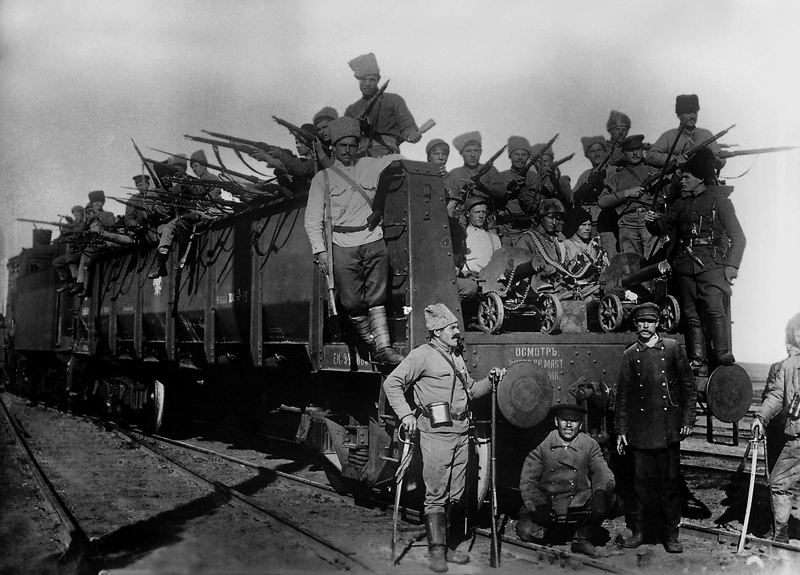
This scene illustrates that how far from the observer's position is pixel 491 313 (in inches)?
282

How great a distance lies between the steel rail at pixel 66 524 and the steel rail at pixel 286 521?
1503 mm

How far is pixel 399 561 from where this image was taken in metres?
5.75

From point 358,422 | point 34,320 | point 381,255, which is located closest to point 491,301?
point 381,255

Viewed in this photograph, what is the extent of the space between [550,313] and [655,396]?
1.35 metres

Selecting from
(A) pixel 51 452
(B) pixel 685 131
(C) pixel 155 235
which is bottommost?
(A) pixel 51 452

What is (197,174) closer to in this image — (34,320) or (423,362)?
(423,362)

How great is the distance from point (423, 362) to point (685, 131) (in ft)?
15.9

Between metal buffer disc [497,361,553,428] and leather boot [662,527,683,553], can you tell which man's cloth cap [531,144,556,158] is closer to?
metal buffer disc [497,361,553,428]

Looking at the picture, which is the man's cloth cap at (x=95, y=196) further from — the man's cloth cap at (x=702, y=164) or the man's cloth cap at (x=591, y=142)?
the man's cloth cap at (x=702, y=164)

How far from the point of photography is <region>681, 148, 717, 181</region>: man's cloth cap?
8286 millimetres

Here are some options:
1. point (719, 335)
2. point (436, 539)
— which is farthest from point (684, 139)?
point (436, 539)

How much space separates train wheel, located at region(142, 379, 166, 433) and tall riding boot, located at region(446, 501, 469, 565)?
26.1 feet

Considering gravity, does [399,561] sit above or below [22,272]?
below

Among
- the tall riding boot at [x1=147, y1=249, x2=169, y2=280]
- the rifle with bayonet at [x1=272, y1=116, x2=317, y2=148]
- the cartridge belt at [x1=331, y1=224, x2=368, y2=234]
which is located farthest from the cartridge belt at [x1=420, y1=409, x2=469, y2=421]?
the tall riding boot at [x1=147, y1=249, x2=169, y2=280]
